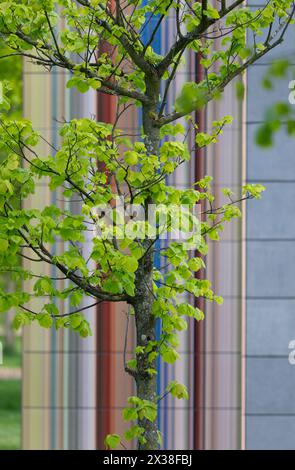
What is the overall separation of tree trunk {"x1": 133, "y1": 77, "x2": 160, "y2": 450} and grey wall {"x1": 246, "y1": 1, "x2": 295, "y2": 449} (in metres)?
2.03

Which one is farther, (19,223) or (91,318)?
(91,318)

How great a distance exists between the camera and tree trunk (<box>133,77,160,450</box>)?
15.1 ft

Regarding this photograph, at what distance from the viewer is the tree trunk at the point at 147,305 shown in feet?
15.1

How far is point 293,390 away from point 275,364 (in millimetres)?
258

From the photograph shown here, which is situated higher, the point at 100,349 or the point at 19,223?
the point at 19,223

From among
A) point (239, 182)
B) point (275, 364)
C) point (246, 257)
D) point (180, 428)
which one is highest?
point (239, 182)

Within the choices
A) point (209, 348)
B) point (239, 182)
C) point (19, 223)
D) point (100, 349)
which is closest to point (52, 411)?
point (100, 349)

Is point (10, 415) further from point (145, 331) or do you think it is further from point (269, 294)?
point (145, 331)

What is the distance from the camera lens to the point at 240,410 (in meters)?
6.57

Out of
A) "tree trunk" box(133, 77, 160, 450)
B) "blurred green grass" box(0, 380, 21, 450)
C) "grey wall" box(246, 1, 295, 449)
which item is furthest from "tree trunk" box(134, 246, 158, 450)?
"blurred green grass" box(0, 380, 21, 450)

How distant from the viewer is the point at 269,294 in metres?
6.60

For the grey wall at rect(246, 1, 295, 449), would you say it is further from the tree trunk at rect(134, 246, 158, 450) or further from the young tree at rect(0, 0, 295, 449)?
the tree trunk at rect(134, 246, 158, 450)

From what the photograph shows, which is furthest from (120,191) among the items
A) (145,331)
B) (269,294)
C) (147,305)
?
(269,294)
